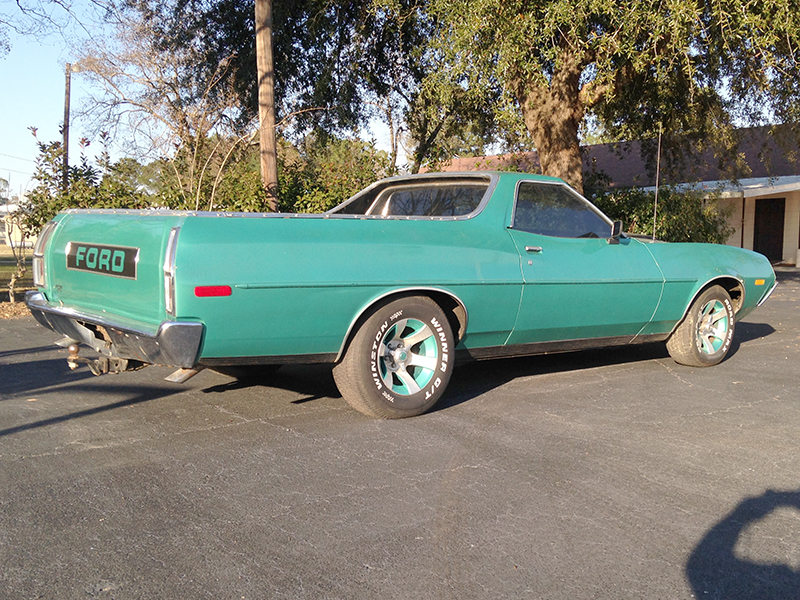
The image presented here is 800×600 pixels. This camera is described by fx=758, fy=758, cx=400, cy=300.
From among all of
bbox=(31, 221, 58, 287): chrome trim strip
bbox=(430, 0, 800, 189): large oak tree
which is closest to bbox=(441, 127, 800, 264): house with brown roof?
bbox=(430, 0, 800, 189): large oak tree

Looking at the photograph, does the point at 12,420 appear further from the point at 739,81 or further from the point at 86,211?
the point at 739,81

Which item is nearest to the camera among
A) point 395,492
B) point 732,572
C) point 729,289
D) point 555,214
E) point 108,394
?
point 732,572

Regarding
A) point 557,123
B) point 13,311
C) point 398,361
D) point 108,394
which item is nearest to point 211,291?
point 398,361

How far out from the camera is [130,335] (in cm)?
425

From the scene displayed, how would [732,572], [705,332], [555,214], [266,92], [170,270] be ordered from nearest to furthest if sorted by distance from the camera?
[732,572], [170,270], [555,214], [705,332], [266,92]

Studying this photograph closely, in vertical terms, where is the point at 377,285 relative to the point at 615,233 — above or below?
below

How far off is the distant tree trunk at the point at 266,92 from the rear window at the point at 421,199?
460 cm

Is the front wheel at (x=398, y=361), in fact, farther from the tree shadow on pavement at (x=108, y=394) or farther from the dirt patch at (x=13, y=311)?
the dirt patch at (x=13, y=311)

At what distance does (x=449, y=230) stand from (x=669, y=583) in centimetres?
283

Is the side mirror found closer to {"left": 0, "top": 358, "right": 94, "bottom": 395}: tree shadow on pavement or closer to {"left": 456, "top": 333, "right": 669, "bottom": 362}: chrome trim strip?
{"left": 456, "top": 333, "right": 669, "bottom": 362}: chrome trim strip

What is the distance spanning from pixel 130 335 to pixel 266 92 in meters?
7.39

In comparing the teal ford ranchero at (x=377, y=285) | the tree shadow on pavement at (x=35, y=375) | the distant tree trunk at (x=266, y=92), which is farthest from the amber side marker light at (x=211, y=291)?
the distant tree trunk at (x=266, y=92)

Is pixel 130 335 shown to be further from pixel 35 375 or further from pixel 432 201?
pixel 432 201

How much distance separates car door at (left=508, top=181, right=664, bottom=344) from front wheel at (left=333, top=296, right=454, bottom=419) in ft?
2.43
